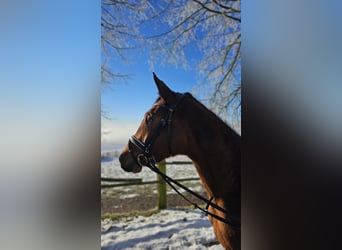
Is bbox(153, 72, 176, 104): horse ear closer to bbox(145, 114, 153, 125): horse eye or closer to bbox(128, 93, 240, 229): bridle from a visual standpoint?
bbox(128, 93, 240, 229): bridle

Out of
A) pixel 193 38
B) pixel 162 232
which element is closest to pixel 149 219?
pixel 162 232

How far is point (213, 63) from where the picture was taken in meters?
1.86

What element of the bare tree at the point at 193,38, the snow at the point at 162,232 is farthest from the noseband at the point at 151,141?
the snow at the point at 162,232

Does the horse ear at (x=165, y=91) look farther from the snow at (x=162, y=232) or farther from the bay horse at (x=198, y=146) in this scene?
the snow at (x=162, y=232)

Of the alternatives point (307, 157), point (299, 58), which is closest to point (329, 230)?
point (307, 157)

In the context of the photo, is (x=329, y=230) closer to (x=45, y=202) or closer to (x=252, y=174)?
(x=252, y=174)

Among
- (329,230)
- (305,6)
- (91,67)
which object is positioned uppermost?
(305,6)

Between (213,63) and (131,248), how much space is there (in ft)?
4.80

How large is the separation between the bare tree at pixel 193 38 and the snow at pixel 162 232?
82cm

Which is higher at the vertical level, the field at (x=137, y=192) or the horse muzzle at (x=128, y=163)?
the horse muzzle at (x=128, y=163)

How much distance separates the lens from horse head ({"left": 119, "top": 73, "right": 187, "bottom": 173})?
5.81 feet

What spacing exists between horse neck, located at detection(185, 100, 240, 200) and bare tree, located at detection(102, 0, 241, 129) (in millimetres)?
117

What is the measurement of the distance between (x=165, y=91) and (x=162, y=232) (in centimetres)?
103

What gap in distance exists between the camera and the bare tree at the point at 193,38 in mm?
1785
